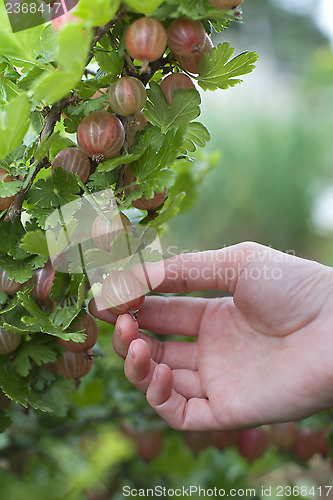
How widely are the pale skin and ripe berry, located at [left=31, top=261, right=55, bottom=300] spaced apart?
6 centimetres

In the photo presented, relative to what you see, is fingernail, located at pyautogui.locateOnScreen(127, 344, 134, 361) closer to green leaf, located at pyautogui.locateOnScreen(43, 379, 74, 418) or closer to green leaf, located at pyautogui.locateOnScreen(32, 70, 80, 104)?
green leaf, located at pyautogui.locateOnScreen(43, 379, 74, 418)

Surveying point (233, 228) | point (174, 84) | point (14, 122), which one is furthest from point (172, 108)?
point (233, 228)

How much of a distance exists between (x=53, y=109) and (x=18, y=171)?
0.06m

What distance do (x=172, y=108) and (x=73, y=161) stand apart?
90 millimetres

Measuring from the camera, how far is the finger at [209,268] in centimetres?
54

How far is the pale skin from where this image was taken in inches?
18.1

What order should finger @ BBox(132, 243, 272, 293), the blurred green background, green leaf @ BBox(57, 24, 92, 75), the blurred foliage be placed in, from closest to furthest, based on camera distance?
1. green leaf @ BBox(57, 24, 92, 75)
2. finger @ BBox(132, 243, 272, 293)
3. the blurred green background
4. the blurred foliage

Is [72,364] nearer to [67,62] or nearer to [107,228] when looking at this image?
[107,228]

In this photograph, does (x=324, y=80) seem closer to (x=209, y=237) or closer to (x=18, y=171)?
(x=209, y=237)

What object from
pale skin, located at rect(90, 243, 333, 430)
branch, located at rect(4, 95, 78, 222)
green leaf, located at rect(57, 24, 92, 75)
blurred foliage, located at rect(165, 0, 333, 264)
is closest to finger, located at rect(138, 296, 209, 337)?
pale skin, located at rect(90, 243, 333, 430)

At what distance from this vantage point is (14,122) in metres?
0.31

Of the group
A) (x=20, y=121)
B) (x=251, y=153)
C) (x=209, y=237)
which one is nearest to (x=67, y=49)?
(x=20, y=121)

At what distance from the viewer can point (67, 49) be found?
10.7 inches

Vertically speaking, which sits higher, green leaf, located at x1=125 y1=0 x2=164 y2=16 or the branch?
green leaf, located at x1=125 y1=0 x2=164 y2=16
